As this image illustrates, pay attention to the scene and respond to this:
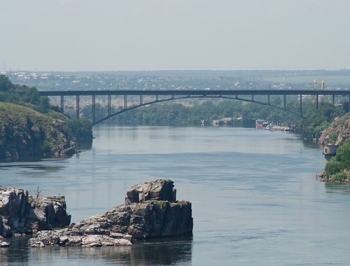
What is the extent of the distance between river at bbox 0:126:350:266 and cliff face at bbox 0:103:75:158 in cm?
332

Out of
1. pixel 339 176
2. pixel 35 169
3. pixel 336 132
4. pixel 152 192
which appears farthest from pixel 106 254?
pixel 336 132

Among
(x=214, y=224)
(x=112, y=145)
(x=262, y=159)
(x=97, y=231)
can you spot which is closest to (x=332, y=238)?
(x=214, y=224)

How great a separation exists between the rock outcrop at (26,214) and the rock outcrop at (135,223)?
1.63m

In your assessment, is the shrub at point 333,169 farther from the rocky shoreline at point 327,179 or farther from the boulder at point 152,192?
the boulder at point 152,192

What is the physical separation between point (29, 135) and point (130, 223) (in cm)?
5738

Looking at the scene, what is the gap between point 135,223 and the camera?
53.9 m

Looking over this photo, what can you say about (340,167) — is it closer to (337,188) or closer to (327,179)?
(327,179)

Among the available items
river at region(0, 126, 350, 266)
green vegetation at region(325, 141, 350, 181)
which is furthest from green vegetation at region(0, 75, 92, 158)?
green vegetation at region(325, 141, 350, 181)

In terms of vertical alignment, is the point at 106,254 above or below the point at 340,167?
below

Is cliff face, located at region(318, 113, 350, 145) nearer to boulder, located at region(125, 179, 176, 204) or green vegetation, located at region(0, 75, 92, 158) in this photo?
green vegetation, located at region(0, 75, 92, 158)

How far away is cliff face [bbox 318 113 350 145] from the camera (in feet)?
375

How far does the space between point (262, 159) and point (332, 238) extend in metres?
42.3

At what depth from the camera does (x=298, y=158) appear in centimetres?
9781

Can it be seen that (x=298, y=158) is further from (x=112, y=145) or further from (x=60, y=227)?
(x=60, y=227)
